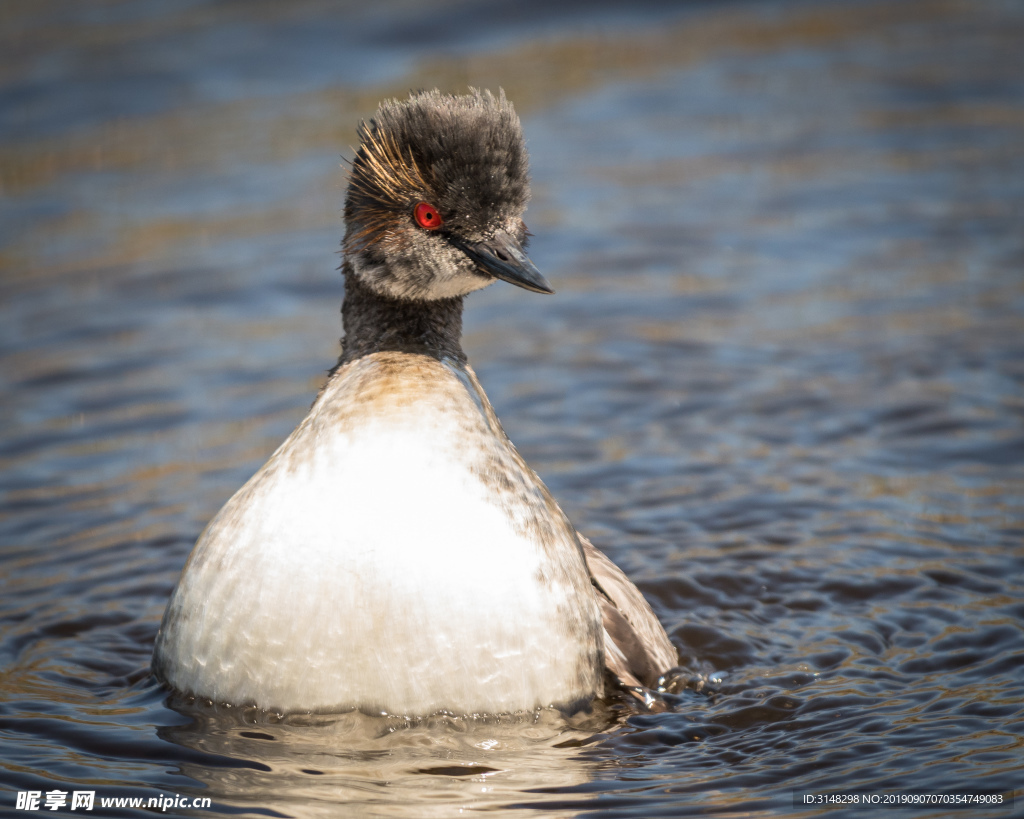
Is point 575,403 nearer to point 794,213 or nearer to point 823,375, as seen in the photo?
point 823,375

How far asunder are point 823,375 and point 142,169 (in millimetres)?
7268

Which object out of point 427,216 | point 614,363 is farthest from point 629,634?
point 614,363

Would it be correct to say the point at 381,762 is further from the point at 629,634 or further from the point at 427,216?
the point at 427,216

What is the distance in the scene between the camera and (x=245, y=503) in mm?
5160

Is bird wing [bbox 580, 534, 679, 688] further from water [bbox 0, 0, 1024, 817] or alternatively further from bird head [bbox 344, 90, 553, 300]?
bird head [bbox 344, 90, 553, 300]

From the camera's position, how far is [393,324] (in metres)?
5.36

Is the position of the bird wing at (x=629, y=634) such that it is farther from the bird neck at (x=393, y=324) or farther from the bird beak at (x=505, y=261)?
the bird beak at (x=505, y=261)

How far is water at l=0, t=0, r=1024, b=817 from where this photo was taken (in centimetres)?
517

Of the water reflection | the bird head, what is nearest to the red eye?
the bird head

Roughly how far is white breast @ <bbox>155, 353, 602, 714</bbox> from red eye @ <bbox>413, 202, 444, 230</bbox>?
22.2 inches

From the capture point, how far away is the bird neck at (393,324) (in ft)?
17.5

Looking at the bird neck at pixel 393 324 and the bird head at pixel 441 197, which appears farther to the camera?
the bird neck at pixel 393 324

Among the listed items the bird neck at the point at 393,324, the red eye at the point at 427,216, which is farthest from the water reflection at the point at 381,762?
the red eye at the point at 427,216

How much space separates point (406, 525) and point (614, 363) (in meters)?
5.13
